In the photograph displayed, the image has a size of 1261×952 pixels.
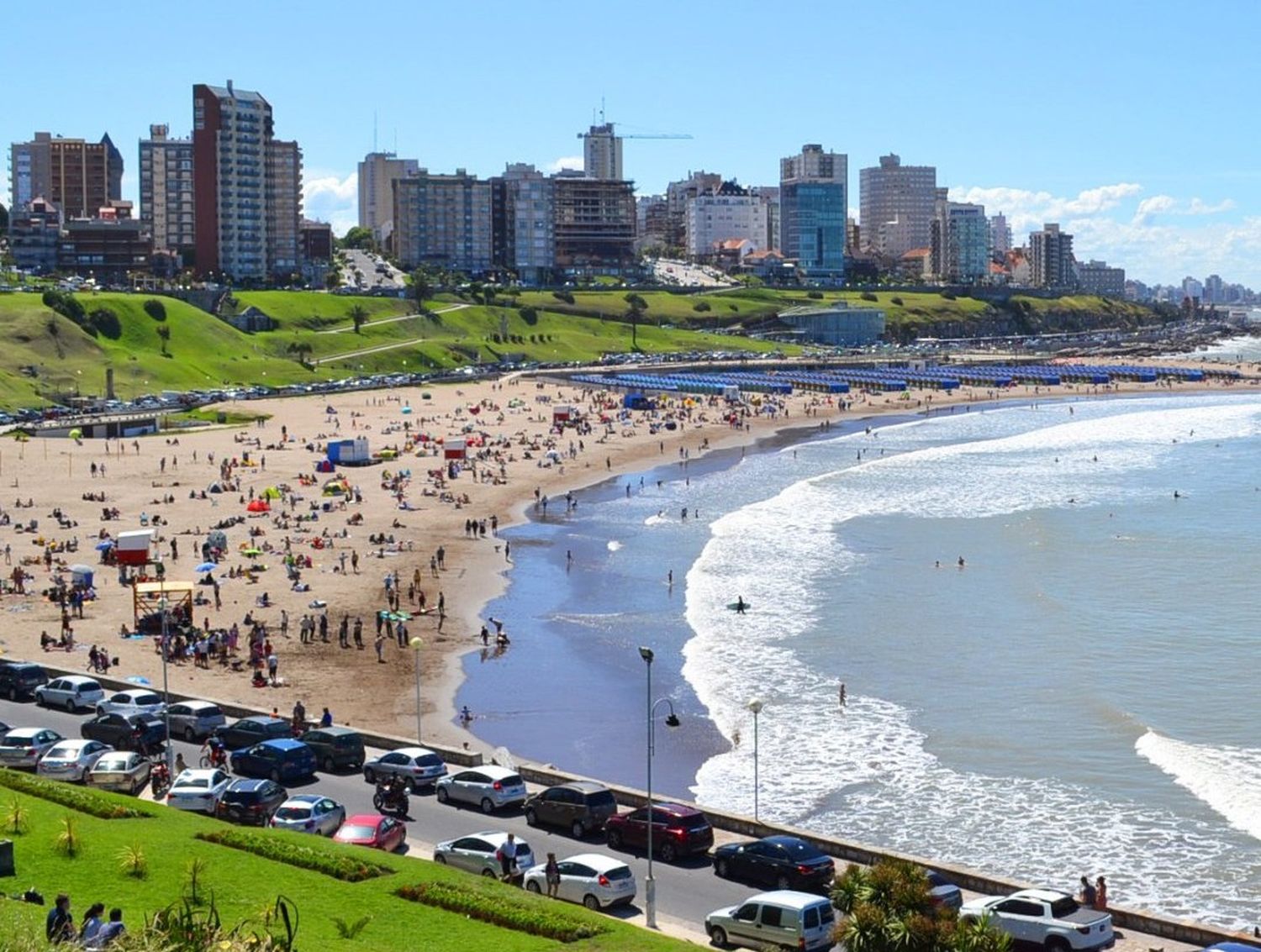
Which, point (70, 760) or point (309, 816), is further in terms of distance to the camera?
point (70, 760)

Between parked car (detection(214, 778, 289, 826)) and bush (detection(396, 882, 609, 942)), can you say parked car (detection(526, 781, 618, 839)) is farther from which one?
bush (detection(396, 882, 609, 942))

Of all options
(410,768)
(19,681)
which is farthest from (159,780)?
(19,681)

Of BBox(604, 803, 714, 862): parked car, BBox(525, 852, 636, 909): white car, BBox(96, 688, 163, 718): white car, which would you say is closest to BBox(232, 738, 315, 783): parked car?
BBox(96, 688, 163, 718): white car

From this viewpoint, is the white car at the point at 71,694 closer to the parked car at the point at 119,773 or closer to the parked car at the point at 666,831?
the parked car at the point at 119,773

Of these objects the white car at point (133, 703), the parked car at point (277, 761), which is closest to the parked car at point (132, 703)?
the white car at point (133, 703)

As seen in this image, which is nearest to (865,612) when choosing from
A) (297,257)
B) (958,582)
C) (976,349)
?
(958,582)

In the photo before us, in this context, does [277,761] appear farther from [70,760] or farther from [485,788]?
[485,788]
